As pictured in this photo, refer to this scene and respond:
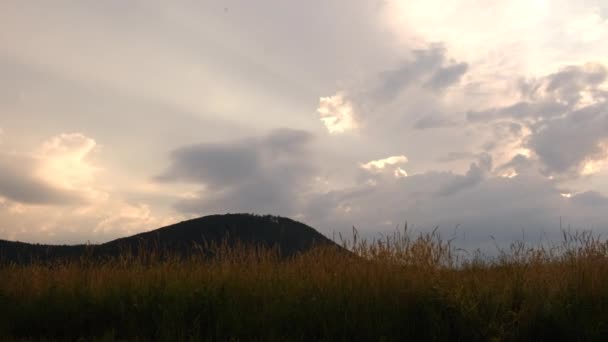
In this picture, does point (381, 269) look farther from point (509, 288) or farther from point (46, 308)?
point (46, 308)

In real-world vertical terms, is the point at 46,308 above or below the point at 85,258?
below

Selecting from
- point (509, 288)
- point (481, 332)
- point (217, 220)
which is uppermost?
point (217, 220)

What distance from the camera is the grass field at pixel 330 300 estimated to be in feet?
24.4

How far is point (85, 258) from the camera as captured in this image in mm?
12164

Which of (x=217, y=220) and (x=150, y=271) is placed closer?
(x=150, y=271)

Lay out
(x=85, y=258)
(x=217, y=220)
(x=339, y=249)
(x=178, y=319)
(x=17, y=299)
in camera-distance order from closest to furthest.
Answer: (x=178, y=319) < (x=17, y=299) < (x=339, y=249) < (x=85, y=258) < (x=217, y=220)

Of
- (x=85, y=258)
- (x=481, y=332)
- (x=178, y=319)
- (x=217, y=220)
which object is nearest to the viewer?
(x=481, y=332)

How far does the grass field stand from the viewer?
745 centimetres

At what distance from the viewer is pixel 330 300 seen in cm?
816

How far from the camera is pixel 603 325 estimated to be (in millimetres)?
7332

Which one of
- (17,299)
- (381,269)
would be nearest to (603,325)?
(381,269)

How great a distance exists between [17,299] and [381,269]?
Result: 6.64 m

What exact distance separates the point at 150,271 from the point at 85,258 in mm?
2484

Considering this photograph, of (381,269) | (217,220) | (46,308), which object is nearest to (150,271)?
(46,308)
